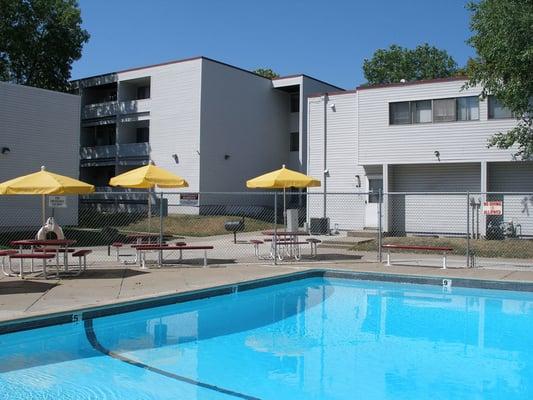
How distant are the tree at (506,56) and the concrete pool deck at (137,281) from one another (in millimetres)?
7105

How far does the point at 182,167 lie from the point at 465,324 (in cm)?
2503

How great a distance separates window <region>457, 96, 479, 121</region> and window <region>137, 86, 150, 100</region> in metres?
20.9

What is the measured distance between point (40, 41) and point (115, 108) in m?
8.44

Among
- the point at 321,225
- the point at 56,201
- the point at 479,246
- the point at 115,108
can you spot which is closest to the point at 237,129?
the point at 115,108

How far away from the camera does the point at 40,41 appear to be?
131 feet

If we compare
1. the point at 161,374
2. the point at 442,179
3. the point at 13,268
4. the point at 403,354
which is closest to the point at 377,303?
the point at 403,354

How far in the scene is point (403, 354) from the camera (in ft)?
25.9

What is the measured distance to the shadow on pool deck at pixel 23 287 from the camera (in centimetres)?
1062

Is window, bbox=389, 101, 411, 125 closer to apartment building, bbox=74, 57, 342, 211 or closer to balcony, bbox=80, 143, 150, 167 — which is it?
apartment building, bbox=74, 57, 342, 211

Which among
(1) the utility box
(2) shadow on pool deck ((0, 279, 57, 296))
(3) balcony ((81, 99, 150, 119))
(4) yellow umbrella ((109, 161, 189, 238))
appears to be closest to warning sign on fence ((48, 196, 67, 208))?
(4) yellow umbrella ((109, 161, 189, 238))

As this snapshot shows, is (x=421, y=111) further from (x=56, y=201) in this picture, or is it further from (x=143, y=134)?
(x=143, y=134)

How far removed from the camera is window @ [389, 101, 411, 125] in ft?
80.1

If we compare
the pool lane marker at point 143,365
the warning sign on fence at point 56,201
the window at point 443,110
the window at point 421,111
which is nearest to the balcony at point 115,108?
the window at point 421,111

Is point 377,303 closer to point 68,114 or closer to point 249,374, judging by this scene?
point 249,374
